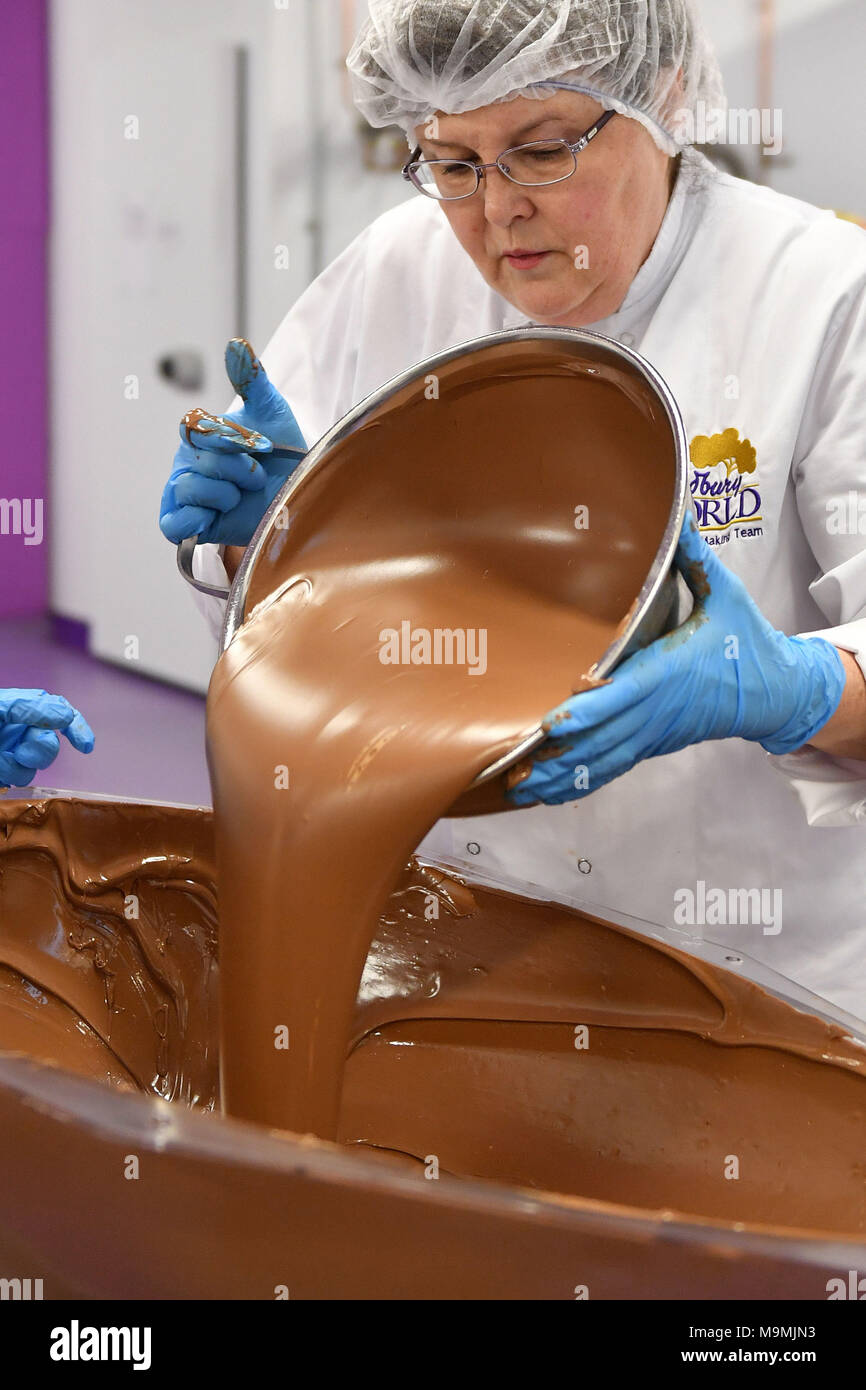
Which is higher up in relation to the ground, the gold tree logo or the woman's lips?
the woman's lips

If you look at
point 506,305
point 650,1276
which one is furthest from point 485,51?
point 650,1276

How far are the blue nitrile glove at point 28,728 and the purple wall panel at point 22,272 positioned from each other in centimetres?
307

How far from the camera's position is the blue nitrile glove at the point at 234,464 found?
1242 millimetres

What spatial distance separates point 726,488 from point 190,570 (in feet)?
1.66

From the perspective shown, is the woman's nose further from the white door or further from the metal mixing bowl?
the white door

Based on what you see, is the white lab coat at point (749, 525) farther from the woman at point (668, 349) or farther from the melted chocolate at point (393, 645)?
the melted chocolate at point (393, 645)

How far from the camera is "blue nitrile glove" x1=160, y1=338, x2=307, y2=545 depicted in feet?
4.08

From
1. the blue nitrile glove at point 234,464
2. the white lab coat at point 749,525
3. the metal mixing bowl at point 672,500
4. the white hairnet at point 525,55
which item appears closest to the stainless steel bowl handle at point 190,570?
the blue nitrile glove at point 234,464

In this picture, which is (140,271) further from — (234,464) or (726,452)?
(726,452)

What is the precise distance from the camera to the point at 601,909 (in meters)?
1.12

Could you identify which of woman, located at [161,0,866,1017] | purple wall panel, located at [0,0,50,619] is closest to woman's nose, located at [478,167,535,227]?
woman, located at [161,0,866,1017]

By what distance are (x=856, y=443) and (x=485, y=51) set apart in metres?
0.46

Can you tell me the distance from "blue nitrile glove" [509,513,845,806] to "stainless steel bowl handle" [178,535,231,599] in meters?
0.42
